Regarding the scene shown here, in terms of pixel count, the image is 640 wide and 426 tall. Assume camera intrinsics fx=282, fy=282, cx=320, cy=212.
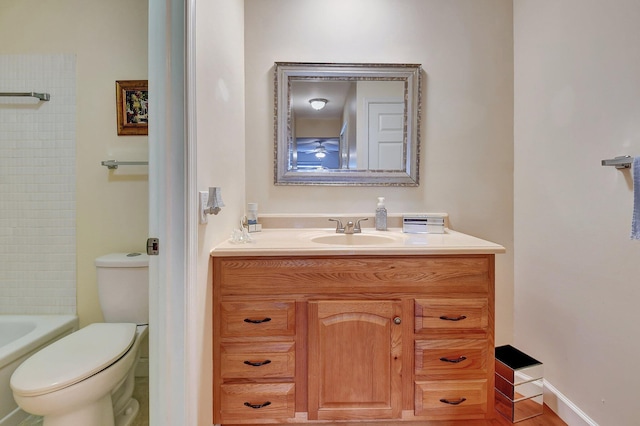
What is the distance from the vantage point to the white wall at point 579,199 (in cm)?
111

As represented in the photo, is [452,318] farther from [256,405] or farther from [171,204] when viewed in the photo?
[171,204]

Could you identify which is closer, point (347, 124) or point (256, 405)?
point (256, 405)

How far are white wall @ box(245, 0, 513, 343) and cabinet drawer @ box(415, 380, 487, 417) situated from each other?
26.4 inches

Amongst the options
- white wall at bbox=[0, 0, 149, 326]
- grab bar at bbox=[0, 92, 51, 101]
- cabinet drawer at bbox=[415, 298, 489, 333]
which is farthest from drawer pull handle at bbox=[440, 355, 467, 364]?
grab bar at bbox=[0, 92, 51, 101]

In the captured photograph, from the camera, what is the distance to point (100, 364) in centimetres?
112

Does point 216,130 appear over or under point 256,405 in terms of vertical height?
over

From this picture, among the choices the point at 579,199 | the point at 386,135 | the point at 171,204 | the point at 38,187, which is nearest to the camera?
the point at 171,204

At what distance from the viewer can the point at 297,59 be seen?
5.66 feet

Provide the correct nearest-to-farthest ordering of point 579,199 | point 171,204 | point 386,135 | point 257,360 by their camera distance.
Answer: point 171,204, point 257,360, point 579,199, point 386,135

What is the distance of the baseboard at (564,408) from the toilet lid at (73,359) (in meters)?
2.07

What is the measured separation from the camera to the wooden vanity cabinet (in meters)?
1.18

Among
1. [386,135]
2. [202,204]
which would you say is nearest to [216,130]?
[202,204]

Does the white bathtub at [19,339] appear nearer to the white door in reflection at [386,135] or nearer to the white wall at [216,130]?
the white wall at [216,130]

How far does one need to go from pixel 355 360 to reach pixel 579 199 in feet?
4.15
